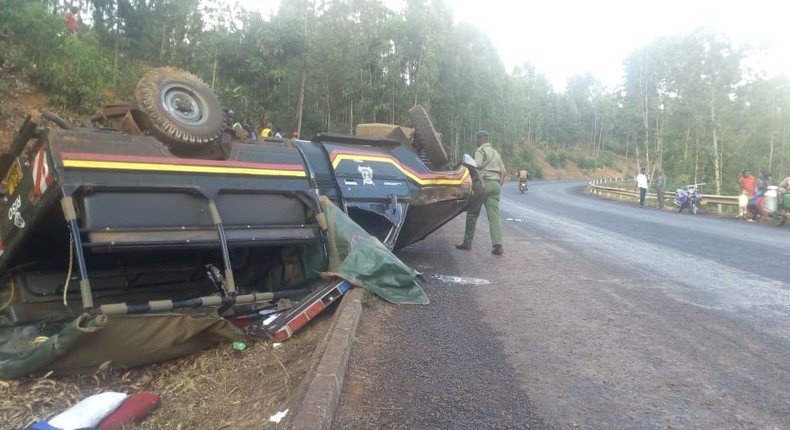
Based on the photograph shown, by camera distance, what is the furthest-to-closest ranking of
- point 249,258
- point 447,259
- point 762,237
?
point 762,237 → point 447,259 → point 249,258

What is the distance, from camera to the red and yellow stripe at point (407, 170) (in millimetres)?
6075

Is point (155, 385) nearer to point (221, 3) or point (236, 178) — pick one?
point (236, 178)

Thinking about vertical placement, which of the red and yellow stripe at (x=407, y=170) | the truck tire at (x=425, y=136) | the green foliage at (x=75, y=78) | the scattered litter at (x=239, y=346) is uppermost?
the green foliage at (x=75, y=78)

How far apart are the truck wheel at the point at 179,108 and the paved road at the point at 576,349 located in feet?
6.65

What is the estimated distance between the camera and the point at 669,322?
4.82 metres

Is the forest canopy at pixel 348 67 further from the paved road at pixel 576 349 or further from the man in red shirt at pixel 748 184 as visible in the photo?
the paved road at pixel 576 349

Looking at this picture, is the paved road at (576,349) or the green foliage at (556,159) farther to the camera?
the green foliage at (556,159)

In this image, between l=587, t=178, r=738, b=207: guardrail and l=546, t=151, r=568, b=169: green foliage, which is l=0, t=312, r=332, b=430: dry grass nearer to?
l=587, t=178, r=738, b=207: guardrail

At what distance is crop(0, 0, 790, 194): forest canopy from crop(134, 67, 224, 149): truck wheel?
569 inches

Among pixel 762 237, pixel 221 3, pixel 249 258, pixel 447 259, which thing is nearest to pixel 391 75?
pixel 221 3

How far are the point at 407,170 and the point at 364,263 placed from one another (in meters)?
2.09

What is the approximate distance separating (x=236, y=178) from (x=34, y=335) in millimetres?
1895

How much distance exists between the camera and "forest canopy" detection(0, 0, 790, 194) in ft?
57.9

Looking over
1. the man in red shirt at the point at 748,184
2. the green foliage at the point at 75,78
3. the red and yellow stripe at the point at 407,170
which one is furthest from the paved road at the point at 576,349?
the green foliage at the point at 75,78
